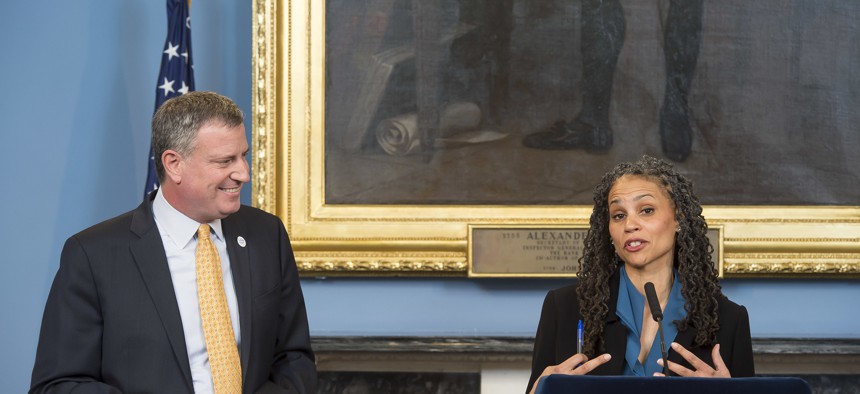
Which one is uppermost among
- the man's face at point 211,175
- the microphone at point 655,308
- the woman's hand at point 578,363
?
the man's face at point 211,175

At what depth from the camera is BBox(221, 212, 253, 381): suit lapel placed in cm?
287

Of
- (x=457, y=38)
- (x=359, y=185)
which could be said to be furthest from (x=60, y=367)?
(x=457, y=38)

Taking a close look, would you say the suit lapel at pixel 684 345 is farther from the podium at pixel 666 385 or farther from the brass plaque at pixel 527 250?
the brass plaque at pixel 527 250

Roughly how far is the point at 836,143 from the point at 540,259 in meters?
1.80

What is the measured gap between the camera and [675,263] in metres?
3.34

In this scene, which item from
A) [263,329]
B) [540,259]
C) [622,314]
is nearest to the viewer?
[263,329]

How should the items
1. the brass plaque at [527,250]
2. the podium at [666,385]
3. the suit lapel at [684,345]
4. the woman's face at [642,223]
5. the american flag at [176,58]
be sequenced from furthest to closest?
the brass plaque at [527,250], the american flag at [176,58], the woman's face at [642,223], the suit lapel at [684,345], the podium at [666,385]

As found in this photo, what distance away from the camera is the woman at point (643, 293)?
10.3ft

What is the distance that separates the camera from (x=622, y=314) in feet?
10.5

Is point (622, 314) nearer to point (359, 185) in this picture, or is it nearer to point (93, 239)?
point (93, 239)

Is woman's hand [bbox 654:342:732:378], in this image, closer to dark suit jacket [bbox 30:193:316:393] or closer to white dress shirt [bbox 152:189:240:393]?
dark suit jacket [bbox 30:193:316:393]

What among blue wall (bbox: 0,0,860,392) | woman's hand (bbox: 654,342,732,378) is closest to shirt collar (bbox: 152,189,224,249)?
woman's hand (bbox: 654,342,732,378)

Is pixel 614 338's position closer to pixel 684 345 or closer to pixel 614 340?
pixel 614 340

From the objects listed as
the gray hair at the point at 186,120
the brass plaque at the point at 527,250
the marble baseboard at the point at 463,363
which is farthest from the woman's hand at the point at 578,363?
the brass plaque at the point at 527,250
